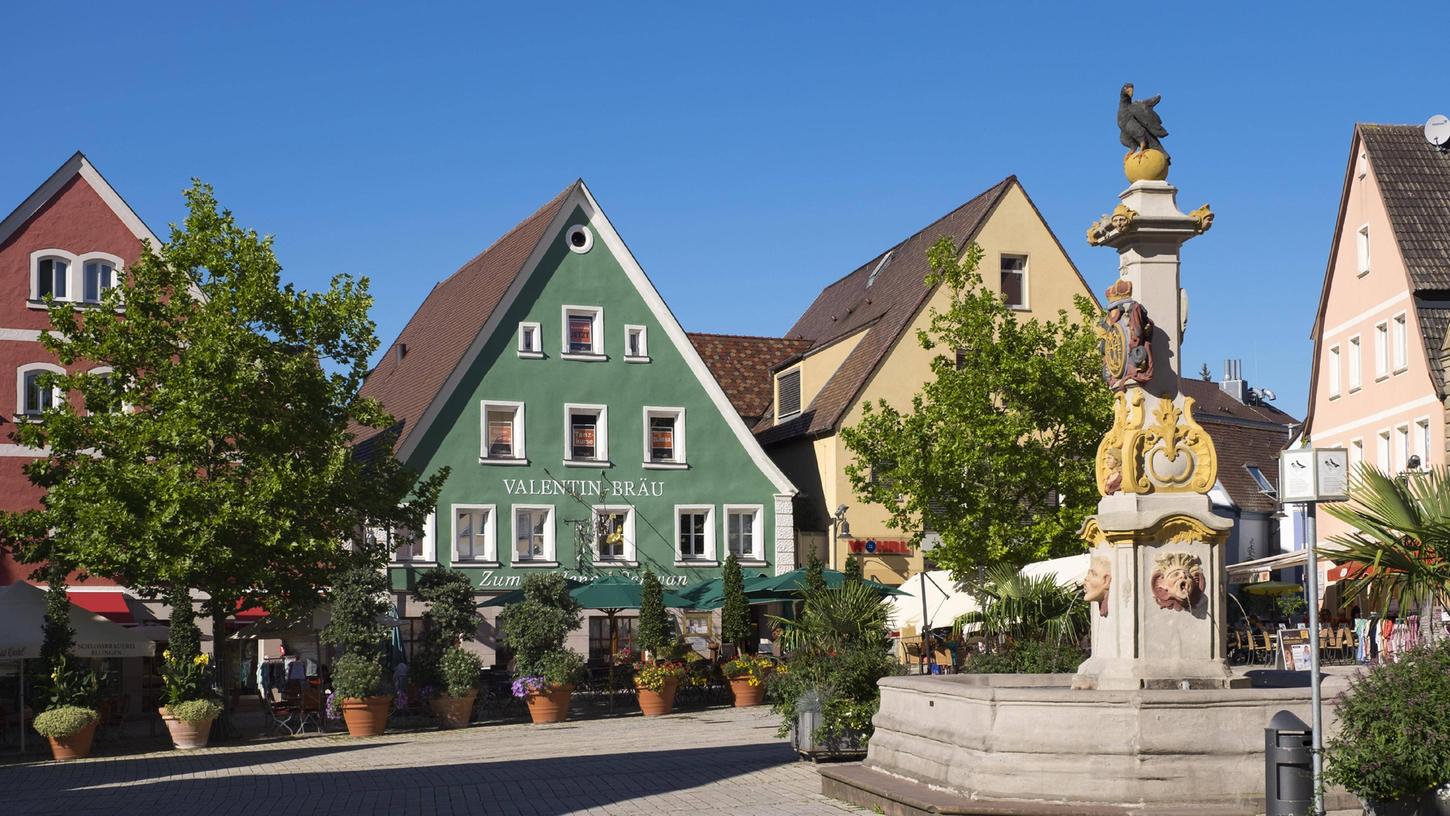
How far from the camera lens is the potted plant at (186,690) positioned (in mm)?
27031

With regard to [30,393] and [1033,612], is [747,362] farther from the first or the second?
[1033,612]

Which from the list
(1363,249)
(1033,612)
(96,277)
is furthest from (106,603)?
(1363,249)

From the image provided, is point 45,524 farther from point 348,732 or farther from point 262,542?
point 348,732

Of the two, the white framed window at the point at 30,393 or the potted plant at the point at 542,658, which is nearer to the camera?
the potted plant at the point at 542,658

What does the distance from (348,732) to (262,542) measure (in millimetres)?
3558

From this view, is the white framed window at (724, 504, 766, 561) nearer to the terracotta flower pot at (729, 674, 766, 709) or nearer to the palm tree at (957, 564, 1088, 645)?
the terracotta flower pot at (729, 674, 766, 709)

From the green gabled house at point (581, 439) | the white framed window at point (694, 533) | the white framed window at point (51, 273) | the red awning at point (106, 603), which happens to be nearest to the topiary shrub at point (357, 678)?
the red awning at point (106, 603)

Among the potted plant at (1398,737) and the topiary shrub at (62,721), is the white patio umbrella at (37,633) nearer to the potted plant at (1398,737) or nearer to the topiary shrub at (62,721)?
the topiary shrub at (62,721)

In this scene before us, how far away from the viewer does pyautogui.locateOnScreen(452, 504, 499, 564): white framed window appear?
40188 millimetres

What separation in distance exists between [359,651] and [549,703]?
350 cm

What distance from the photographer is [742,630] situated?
36219mm

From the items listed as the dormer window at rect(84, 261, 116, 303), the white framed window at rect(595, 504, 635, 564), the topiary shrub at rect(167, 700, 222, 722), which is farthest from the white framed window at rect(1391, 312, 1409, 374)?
the dormer window at rect(84, 261, 116, 303)

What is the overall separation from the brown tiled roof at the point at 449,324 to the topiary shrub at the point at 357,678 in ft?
39.6

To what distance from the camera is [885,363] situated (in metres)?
43.6
